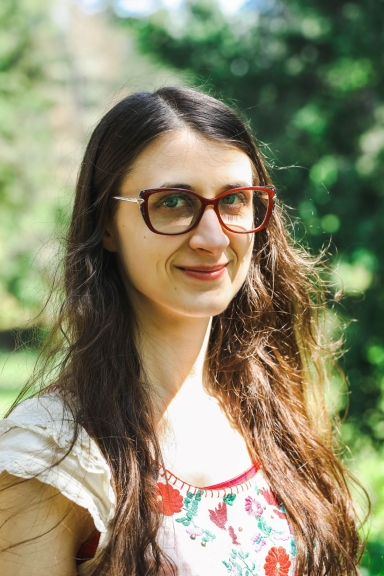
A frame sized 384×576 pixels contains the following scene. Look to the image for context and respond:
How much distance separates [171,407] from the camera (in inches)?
71.2

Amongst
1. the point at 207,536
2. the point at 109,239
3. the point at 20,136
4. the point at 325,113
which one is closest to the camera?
the point at 207,536

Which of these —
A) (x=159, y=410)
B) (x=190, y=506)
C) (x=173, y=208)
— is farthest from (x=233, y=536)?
(x=173, y=208)

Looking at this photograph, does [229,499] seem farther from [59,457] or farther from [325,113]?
[325,113]

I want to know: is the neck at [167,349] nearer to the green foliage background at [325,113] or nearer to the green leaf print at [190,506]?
the green leaf print at [190,506]

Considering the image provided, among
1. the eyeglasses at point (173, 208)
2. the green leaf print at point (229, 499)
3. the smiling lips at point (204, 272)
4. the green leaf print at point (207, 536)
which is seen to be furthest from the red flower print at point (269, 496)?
the eyeglasses at point (173, 208)

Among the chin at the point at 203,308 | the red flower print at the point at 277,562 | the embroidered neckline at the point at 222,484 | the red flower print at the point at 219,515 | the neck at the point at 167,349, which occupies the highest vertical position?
the chin at the point at 203,308

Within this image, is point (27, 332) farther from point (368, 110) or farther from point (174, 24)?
point (174, 24)

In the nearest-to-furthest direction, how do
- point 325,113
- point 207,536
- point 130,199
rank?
1. point 207,536
2. point 130,199
3. point 325,113

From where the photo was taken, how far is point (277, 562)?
1.67 meters

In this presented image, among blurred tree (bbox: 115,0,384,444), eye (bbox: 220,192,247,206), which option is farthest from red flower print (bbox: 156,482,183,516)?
blurred tree (bbox: 115,0,384,444)

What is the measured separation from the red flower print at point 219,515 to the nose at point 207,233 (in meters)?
0.63

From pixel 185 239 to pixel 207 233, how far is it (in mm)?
56

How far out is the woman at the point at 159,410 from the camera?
57.6 inches

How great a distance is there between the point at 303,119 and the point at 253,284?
2.91 m
